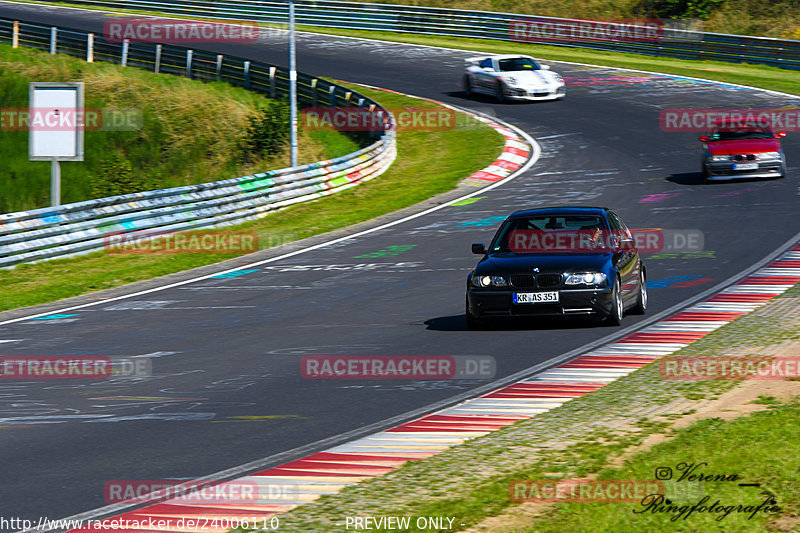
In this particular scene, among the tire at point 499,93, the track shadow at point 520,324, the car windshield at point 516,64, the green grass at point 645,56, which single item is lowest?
the track shadow at point 520,324

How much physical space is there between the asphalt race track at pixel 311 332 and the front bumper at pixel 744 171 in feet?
0.85

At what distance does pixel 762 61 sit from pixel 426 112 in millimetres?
16426

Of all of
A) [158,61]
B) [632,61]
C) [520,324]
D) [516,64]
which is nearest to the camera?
[520,324]

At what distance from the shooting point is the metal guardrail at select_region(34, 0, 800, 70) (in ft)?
151

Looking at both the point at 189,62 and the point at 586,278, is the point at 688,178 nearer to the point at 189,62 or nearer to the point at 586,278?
the point at 586,278

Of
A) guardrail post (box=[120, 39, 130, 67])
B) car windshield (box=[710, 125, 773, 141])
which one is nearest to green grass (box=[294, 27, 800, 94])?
car windshield (box=[710, 125, 773, 141])

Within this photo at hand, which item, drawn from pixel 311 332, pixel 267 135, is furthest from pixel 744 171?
pixel 311 332

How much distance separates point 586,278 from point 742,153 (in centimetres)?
1429

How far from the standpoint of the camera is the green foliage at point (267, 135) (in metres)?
34.7

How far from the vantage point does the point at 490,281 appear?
13.0m

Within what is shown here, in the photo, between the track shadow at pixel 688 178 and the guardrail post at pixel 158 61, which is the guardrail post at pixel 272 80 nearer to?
the guardrail post at pixel 158 61

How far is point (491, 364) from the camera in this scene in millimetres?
11195

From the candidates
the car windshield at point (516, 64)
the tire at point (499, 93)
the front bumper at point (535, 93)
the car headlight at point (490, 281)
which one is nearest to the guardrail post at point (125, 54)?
the tire at point (499, 93)

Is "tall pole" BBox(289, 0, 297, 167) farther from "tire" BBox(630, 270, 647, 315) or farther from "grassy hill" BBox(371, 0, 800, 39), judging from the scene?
"grassy hill" BBox(371, 0, 800, 39)
